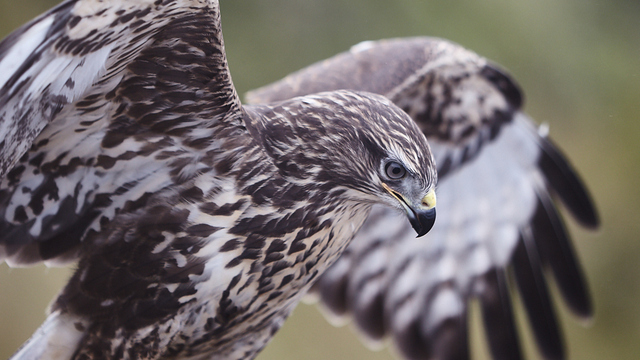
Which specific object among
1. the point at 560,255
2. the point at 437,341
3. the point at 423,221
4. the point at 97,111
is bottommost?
the point at 437,341

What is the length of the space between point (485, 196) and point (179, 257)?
1780mm

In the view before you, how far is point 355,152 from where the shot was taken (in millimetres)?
2016

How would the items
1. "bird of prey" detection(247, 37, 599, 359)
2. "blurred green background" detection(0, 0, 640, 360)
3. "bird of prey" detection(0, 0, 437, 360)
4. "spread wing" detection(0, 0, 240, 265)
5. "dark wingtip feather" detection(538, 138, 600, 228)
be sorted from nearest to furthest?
"spread wing" detection(0, 0, 240, 265) → "bird of prey" detection(0, 0, 437, 360) → "bird of prey" detection(247, 37, 599, 359) → "dark wingtip feather" detection(538, 138, 600, 228) → "blurred green background" detection(0, 0, 640, 360)

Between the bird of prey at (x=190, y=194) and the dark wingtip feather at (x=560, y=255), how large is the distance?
4.66ft

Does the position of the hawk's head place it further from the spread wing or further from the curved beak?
the spread wing

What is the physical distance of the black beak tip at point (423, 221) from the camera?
6.37 feet

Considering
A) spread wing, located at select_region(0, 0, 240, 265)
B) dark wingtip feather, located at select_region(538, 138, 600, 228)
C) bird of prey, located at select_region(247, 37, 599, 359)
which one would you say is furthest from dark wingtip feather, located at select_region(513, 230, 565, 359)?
spread wing, located at select_region(0, 0, 240, 265)

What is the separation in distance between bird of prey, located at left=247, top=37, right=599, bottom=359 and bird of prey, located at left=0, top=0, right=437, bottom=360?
952mm

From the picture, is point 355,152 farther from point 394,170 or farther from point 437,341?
point 437,341

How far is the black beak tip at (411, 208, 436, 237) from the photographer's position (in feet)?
6.37

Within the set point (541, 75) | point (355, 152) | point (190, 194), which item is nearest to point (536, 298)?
point (355, 152)

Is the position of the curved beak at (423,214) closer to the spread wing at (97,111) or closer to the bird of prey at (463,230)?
the spread wing at (97,111)

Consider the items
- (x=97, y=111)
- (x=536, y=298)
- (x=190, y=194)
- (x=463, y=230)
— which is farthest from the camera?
(x=463, y=230)

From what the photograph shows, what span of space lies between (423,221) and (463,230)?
4.93 feet
